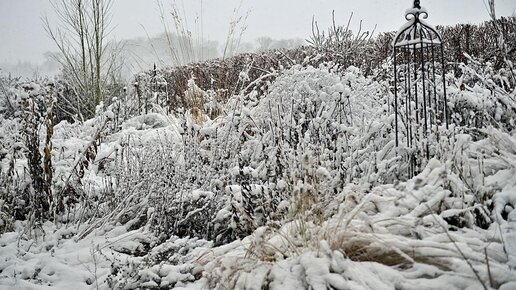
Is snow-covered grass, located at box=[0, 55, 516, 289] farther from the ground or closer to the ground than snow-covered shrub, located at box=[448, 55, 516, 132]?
closer to the ground

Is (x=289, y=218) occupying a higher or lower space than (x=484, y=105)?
lower

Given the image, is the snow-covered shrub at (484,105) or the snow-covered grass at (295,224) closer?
the snow-covered grass at (295,224)

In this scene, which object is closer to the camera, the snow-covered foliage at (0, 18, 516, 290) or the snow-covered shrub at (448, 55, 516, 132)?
the snow-covered foliage at (0, 18, 516, 290)

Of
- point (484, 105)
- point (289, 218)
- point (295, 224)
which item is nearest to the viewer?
point (295, 224)

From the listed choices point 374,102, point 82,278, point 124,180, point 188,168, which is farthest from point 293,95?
point 82,278

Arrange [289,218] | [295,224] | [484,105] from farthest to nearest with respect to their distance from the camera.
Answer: [484,105], [289,218], [295,224]

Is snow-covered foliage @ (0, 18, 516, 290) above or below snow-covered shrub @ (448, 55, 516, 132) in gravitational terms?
below

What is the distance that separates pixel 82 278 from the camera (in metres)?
2.02

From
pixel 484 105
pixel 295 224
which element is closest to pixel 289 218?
pixel 295 224

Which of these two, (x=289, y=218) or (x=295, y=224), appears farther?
(x=289, y=218)

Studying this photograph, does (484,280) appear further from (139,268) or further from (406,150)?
(139,268)

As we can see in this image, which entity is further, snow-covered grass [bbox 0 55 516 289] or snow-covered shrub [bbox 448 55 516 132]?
snow-covered shrub [bbox 448 55 516 132]

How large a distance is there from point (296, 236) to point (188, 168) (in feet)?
5.09

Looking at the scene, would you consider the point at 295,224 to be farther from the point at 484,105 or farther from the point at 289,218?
the point at 484,105
